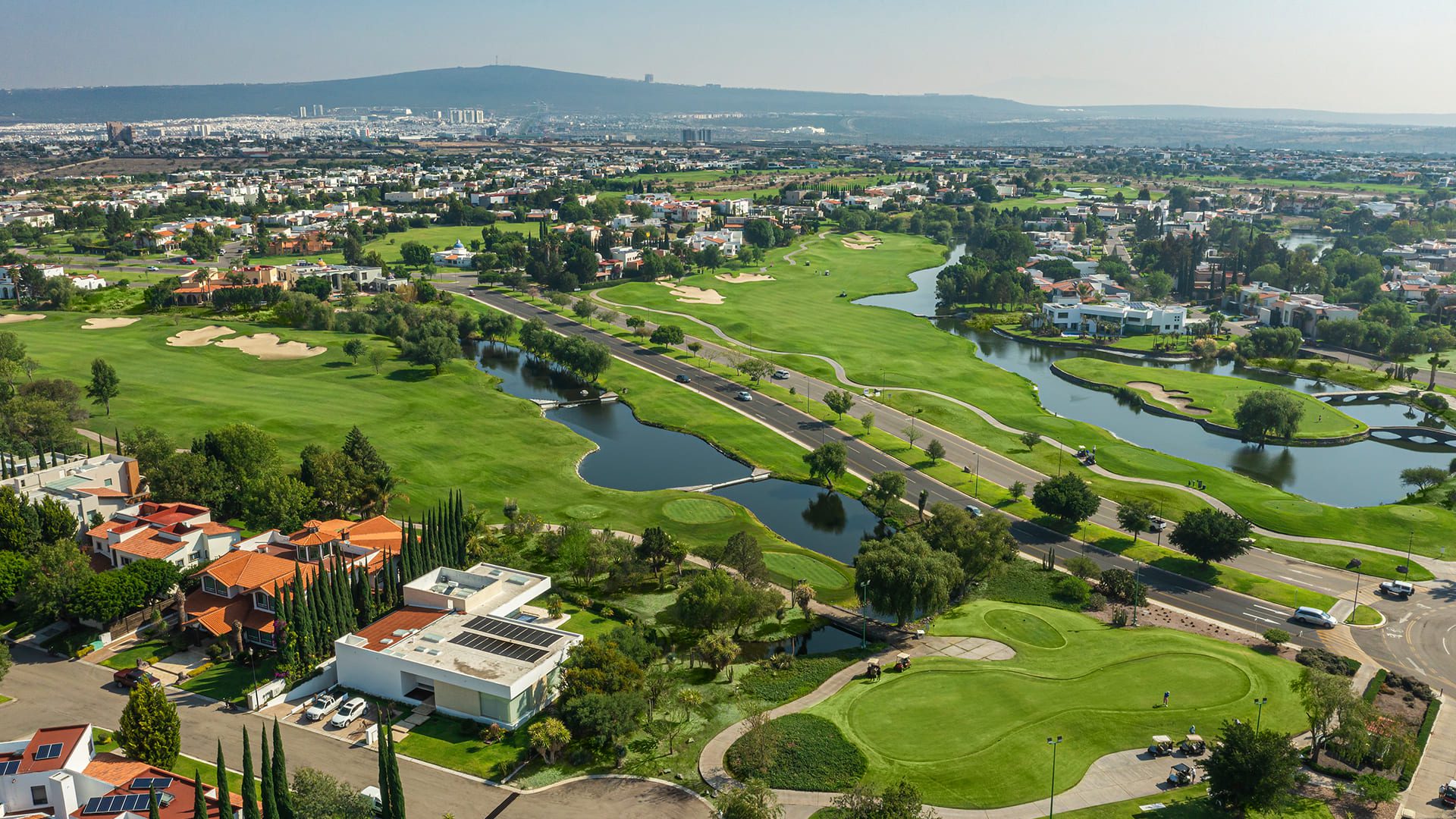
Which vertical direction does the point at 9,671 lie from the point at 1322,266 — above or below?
below

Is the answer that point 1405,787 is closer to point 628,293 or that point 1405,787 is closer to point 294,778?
point 294,778

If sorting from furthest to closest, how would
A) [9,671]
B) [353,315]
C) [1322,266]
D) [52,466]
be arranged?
[1322,266] → [353,315] → [52,466] → [9,671]

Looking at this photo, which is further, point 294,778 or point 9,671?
point 9,671

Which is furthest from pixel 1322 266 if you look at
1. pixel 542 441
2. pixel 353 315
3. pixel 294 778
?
pixel 294 778

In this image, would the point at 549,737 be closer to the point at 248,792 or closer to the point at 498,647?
the point at 498,647

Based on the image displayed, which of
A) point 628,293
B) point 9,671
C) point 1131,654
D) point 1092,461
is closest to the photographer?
point 9,671

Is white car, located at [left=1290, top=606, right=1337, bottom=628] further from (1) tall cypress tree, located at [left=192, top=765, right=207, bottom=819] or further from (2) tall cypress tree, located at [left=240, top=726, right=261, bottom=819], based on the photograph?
(1) tall cypress tree, located at [left=192, top=765, right=207, bottom=819]
